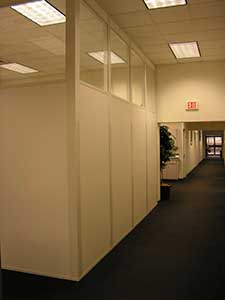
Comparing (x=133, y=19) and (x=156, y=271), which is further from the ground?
(x=133, y=19)

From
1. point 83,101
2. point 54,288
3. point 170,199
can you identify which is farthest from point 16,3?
point 170,199

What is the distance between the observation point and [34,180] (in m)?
3.72

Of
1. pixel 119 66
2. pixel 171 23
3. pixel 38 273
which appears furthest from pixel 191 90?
pixel 38 273

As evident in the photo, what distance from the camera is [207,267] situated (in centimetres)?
391

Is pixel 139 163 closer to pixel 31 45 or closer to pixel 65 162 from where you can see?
pixel 65 162

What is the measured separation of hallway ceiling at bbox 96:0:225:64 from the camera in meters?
4.22

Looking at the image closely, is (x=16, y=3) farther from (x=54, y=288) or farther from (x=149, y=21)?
(x=54, y=288)

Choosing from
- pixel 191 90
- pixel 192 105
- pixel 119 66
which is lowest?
pixel 192 105

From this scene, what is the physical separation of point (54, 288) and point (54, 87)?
2.21 meters

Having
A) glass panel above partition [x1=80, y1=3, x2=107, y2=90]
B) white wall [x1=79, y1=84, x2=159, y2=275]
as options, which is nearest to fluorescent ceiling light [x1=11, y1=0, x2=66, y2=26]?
glass panel above partition [x1=80, y1=3, x2=107, y2=90]

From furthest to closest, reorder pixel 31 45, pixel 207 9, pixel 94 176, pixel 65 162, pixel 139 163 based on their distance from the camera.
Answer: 1. pixel 139 163
2. pixel 31 45
3. pixel 207 9
4. pixel 94 176
5. pixel 65 162

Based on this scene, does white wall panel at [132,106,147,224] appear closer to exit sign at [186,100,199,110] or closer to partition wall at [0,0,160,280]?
partition wall at [0,0,160,280]

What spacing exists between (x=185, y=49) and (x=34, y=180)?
4239 mm

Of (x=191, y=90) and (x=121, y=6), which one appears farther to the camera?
(x=191, y=90)
